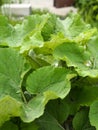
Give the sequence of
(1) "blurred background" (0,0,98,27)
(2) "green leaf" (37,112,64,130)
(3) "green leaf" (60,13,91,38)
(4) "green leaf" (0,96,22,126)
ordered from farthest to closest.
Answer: (1) "blurred background" (0,0,98,27), (3) "green leaf" (60,13,91,38), (2) "green leaf" (37,112,64,130), (4) "green leaf" (0,96,22,126)

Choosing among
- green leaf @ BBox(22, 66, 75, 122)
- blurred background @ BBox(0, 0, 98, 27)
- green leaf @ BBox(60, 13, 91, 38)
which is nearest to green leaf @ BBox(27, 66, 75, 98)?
green leaf @ BBox(22, 66, 75, 122)

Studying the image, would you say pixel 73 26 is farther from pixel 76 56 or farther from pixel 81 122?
pixel 81 122

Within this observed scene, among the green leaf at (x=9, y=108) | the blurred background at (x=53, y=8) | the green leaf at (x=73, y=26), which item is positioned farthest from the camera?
the blurred background at (x=53, y=8)

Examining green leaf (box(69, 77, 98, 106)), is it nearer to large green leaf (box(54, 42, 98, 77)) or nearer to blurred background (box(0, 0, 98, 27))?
large green leaf (box(54, 42, 98, 77))

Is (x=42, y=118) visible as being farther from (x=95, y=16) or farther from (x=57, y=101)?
(x=95, y=16)

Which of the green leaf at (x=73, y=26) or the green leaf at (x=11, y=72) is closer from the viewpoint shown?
the green leaf at (x=11, y=72)

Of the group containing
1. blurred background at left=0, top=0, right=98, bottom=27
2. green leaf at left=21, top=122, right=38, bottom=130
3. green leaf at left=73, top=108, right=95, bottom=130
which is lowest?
blurred background at left=0, top=0, right=98, bottom=27

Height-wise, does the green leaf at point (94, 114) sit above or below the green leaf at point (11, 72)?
below

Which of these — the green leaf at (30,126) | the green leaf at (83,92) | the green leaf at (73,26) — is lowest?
the green leaf at (30,126)

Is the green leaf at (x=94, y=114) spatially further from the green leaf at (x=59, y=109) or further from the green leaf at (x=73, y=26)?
the green leaf at (x=73, y=26)

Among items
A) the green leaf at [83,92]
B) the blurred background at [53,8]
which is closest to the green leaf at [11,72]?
the green leaf at [83,92]

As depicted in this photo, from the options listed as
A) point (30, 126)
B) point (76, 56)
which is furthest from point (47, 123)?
point (76, 56)

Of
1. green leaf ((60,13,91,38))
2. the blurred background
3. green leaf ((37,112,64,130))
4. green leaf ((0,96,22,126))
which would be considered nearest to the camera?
green leaf ((0,96,22,126))
